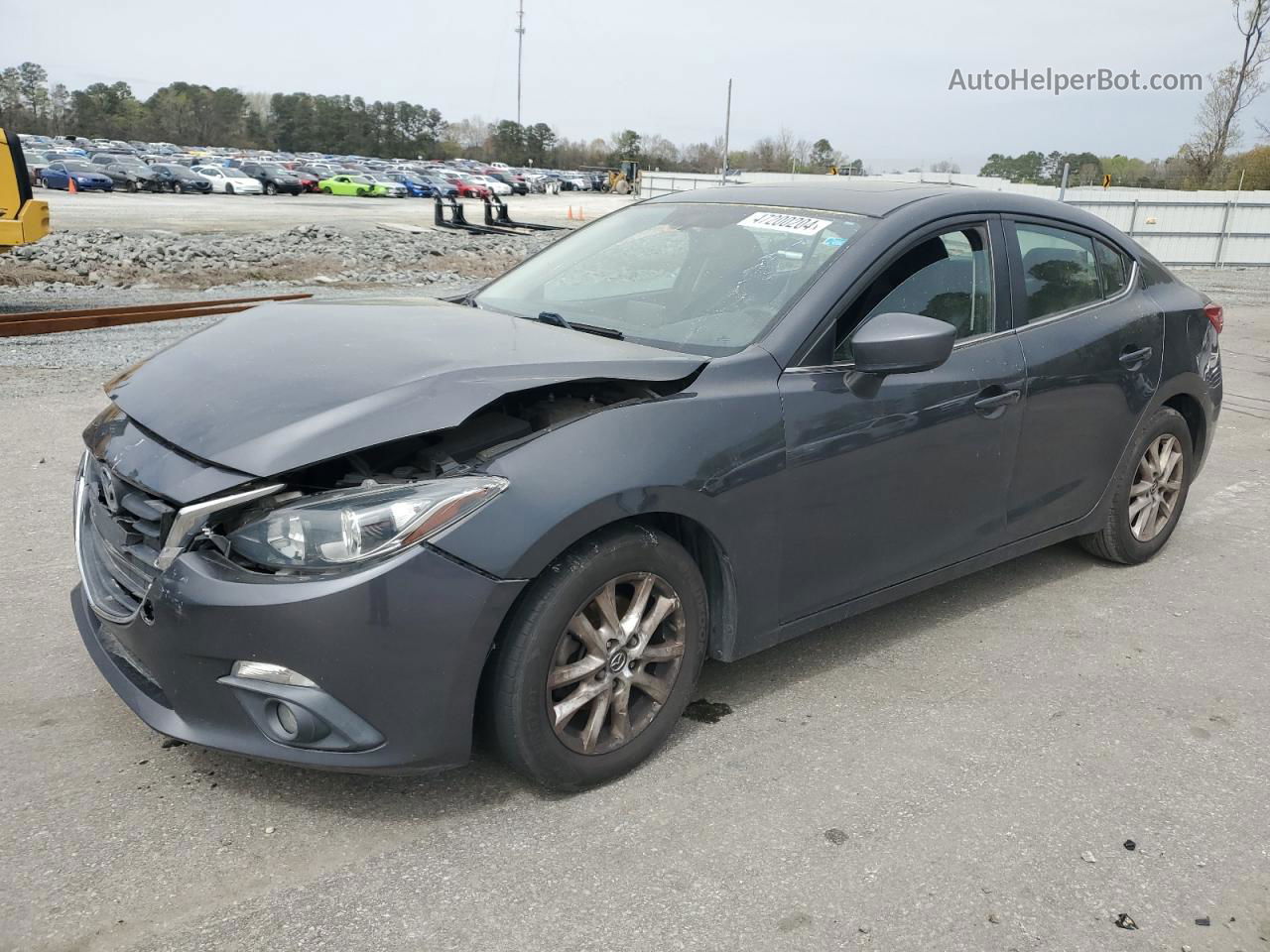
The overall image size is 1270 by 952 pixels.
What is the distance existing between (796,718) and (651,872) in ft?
3.24

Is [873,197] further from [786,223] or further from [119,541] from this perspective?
[119,541]

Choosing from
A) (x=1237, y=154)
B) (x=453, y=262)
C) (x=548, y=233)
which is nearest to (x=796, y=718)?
(x=453, y=262)

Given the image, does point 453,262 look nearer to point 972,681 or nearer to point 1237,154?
point 972,681

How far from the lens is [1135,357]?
4609 mm

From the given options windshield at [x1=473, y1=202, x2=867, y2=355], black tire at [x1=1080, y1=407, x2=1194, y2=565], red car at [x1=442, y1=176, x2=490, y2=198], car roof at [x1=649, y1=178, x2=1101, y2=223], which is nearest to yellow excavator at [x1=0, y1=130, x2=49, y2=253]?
windshield at [x1=473, y1=202, x2=867, y2=355]

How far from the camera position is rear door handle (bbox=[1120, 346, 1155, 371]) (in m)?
4.55

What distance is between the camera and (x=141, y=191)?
50625 millimetres

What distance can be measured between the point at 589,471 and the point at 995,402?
1.81 metres

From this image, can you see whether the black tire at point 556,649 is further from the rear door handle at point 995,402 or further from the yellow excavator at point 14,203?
the yellow excavator at point 14,203

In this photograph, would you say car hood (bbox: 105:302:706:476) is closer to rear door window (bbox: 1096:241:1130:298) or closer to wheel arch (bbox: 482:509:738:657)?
wheel arch (bbox: 482:509:738:657)

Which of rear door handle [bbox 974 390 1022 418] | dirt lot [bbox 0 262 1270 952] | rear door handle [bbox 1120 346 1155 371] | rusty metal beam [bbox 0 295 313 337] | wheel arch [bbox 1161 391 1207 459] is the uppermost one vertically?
rear door handle [bbox 1120 346 1155 371]

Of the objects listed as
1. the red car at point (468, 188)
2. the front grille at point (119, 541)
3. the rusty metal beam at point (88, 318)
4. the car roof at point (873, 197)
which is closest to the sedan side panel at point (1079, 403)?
the car roof at point (873, 197)

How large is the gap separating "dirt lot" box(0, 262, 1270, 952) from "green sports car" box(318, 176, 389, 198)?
5926 cm

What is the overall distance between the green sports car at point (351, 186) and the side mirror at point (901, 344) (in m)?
60.2
